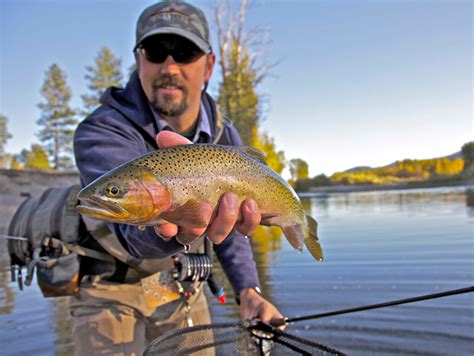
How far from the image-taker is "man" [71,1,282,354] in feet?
9.05

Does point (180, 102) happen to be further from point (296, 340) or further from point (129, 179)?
point (296, 340)

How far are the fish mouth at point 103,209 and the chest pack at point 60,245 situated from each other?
1185 millimetres

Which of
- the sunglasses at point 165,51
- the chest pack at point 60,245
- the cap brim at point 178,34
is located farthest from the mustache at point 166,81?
the chest pack at point 60,245

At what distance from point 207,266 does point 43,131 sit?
47296mm

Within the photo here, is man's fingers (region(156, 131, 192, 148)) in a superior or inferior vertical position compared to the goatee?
inferior

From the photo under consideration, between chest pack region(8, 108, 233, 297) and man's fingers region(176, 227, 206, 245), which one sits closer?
man's fingers region(176, 227, 206, 245)

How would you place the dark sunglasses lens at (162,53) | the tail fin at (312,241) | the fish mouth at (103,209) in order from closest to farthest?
the fish mouth at (103,209) < the tail fin at (312,241) < the dark sunglasses lens at (162,53)

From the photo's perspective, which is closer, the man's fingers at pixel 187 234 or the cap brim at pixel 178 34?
the man's fingers at pixel 187 234

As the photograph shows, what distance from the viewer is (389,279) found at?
6.36 m

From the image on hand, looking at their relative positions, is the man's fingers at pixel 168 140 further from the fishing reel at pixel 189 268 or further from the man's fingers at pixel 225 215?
the fishing reel at pixel 189 268

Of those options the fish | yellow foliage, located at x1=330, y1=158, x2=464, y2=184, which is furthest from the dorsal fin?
yellow foliage, located at x1=330, y1=158, x2=464, y2=184

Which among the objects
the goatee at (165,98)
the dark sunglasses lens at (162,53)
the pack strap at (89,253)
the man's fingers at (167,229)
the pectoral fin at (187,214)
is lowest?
the pack strap at (89,253)

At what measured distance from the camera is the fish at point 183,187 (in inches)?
66.9

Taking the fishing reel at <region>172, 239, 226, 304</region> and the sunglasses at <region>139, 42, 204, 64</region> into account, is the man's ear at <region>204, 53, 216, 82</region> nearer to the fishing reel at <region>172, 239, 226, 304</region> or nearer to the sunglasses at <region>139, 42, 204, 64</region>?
the sunglasses at <region>139, 42, 204, 64</region>
